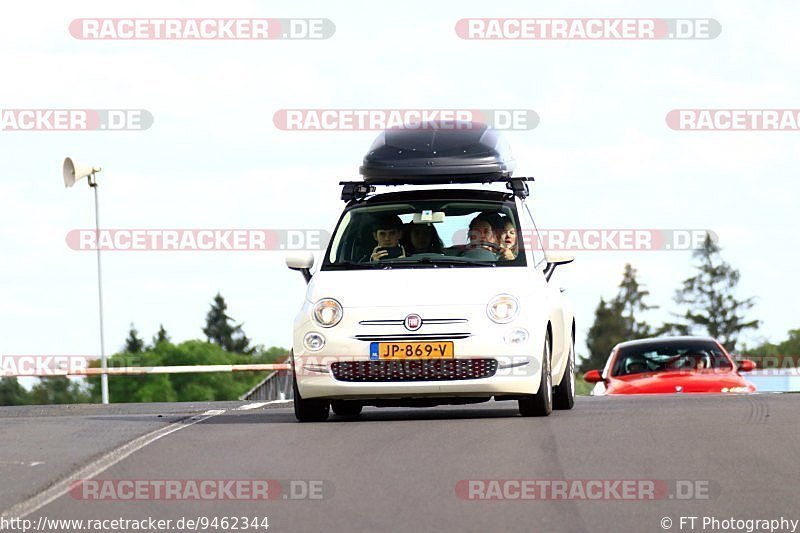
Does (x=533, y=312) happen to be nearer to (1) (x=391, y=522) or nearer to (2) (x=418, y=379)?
(2) (x=418, y=379)

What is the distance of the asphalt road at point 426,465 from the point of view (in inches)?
334

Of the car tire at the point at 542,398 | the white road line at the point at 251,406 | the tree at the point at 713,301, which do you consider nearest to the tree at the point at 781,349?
the tree at the point at 713,301

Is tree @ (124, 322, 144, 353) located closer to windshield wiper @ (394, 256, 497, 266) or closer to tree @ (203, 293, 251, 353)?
tree @ (203, 293, 251, 353)

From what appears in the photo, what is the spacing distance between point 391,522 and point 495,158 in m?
7.65

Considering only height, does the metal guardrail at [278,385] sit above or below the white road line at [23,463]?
below

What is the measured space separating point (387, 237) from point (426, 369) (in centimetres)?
160

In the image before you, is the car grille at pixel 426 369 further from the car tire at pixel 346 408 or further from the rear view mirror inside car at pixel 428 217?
the rear view mirror inside car at pixel 428 217

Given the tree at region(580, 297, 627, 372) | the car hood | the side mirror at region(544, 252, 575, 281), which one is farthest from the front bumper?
the tree at region(580, 297, 627, 372)

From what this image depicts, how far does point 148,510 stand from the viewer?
28.9 ft

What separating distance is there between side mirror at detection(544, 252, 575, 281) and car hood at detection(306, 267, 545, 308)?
2.18 feet

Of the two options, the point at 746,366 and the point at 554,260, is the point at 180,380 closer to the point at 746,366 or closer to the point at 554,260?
the point at 746,366

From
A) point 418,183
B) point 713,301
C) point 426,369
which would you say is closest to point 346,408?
point 426,369

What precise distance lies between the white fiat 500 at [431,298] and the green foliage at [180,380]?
444 feet

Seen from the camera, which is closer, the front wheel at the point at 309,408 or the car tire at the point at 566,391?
the front wheel at the point at 309,408
